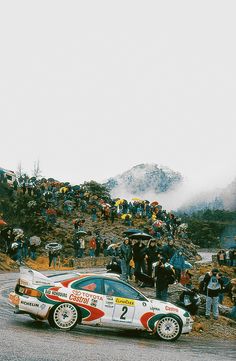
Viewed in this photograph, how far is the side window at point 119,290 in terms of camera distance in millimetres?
10641

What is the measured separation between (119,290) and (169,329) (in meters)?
1.53

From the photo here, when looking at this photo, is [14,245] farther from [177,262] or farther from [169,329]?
[169,329]

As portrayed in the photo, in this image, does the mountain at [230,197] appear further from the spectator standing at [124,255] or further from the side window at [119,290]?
the side window at [119,290]

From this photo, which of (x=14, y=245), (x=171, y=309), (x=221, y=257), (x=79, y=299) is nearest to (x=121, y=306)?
(x=79, y=299)

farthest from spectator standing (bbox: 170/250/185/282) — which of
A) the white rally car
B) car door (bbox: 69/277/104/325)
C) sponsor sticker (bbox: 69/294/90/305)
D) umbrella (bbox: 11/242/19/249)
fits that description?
umbrella (bbox: 11/242/19/249)

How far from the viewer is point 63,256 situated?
108 feet

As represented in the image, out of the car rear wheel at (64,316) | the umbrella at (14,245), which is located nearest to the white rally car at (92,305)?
the car rear wheel at (64,316)

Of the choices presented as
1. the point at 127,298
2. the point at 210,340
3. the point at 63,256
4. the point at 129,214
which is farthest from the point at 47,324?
the point at 129,214

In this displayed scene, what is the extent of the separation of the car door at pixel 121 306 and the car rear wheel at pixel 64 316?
67cm

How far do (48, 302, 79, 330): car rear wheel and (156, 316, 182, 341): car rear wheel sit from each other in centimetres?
203

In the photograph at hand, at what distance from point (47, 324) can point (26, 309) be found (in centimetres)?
95

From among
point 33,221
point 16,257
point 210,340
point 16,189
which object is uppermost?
point 16,189

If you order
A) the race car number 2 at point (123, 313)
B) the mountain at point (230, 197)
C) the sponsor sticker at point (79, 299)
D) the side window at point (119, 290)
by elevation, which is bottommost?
the race car number 2 at point (123, 313)

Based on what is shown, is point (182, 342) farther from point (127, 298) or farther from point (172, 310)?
point (127, 298)
